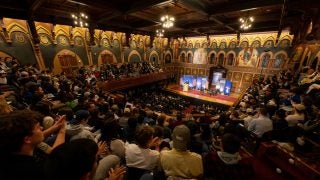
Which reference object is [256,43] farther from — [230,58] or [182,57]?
[182,57]

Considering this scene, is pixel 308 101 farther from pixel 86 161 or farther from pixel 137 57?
pixel 137 57

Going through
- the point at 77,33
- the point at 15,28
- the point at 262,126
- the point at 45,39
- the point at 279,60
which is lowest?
the point at 262,126

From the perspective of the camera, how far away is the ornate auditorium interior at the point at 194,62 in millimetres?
3787

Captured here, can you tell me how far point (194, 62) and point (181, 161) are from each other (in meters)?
19.2

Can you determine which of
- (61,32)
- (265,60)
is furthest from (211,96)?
(61,32)

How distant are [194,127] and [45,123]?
3075 millimetres

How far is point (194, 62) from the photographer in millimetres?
20156

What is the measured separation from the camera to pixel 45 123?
8.56 feet

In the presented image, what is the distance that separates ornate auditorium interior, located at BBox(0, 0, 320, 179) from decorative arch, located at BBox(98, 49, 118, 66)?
94 mm

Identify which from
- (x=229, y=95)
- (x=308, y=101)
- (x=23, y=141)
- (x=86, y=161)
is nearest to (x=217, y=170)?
(x=86, y=161)

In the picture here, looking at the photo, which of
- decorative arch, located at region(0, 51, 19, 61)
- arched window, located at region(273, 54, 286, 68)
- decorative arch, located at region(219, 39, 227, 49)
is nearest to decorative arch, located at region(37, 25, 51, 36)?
decorative arch, located at region(0, 51, 19, 61)

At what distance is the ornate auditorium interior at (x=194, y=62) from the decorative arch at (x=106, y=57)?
0.31ft

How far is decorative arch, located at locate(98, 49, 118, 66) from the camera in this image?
14352 millimetres

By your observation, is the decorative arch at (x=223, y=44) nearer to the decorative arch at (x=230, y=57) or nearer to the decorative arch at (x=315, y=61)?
the decorative arch at (x=230, y=57)
